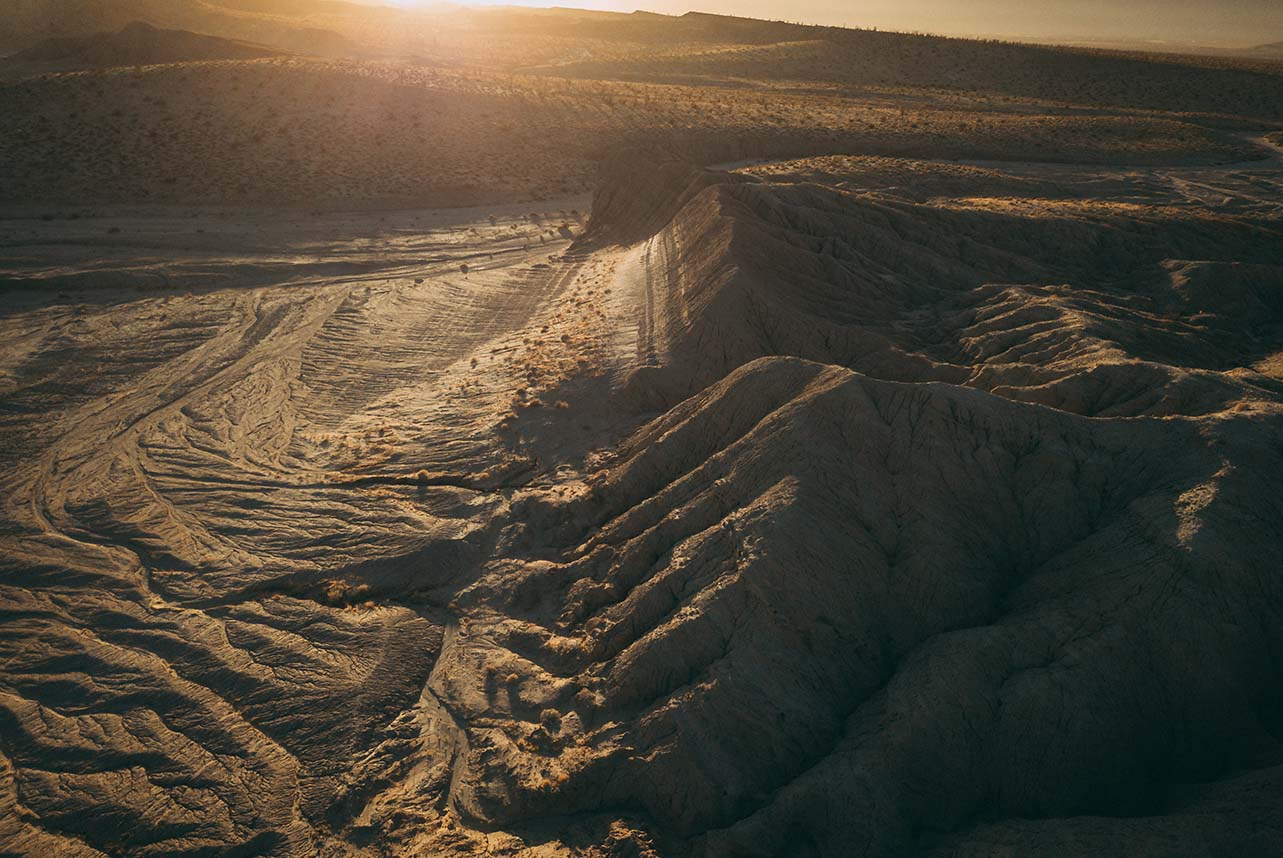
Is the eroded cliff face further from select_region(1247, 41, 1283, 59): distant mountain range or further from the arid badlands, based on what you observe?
select_region(1247, 41, 1283, 59): distant mountain range

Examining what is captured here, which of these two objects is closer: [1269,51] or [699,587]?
[699,587]

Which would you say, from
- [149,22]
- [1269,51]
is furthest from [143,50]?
[1269,51]

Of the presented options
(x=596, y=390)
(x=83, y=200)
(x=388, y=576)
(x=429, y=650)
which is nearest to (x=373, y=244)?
(x=83, y=200)

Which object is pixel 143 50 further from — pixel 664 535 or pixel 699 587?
pixel 699 587

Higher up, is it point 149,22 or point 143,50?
point 149,22

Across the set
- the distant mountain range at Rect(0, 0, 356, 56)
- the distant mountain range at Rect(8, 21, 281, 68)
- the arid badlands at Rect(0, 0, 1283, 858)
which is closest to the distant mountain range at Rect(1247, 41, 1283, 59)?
the distant mountain range at Rect(0, 0, 356, 56)

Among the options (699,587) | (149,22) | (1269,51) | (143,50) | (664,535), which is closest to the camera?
(699,587)

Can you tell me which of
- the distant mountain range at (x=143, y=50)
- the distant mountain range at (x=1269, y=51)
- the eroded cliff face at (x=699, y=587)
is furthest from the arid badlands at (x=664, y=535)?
the distant mountain range at (x=1269, y=51)
